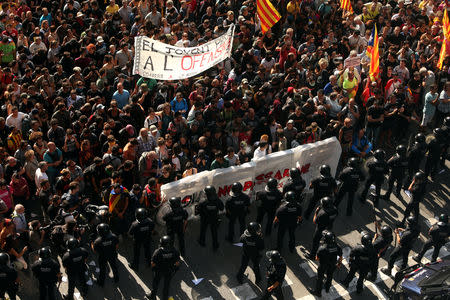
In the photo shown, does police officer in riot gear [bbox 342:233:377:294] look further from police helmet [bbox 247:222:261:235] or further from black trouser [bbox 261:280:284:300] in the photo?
police helmet [bbox 247:222:261:235]

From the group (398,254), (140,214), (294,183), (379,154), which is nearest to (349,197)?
(379,154)

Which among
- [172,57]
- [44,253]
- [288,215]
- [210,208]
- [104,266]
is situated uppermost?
[172,57]

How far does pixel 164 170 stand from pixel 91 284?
2.75 m

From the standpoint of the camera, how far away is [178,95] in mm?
16172

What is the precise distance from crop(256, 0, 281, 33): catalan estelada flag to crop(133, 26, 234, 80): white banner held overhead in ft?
7.91

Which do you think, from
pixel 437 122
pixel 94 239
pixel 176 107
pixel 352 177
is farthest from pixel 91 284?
pixel 437 122

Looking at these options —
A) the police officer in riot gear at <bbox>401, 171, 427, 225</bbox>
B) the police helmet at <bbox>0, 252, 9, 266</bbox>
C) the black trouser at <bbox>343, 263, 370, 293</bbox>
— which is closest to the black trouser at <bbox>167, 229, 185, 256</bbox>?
the police helmet at <bbox>0, 252, 9, 266</bbox>

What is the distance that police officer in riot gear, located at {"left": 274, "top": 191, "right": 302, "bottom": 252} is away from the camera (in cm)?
1355

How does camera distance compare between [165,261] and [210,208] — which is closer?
[165,261]

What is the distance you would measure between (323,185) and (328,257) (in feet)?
7.84

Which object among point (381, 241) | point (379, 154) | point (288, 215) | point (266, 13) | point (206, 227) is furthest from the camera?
point (266, 13)

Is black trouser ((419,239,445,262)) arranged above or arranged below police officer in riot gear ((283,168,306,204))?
below

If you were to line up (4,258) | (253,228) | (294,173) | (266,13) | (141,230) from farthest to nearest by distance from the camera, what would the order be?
(266,13) → (294,173) → (141,230) → (253,228) → (4,258)

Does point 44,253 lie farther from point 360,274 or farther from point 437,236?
point 437,236
